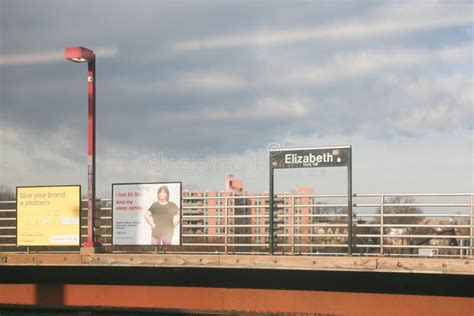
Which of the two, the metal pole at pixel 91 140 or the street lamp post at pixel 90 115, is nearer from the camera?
the street lamp post at pixel 90 115

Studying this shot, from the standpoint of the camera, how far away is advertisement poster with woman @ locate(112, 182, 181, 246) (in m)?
16.1

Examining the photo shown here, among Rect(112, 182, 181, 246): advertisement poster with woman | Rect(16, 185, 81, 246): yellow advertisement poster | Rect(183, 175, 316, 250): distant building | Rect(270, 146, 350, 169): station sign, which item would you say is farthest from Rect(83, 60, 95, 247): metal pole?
Rect(270, 146, 350, 169): station sign

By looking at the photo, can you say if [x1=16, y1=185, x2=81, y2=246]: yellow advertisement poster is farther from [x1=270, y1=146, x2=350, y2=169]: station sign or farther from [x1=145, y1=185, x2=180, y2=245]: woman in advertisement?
[x1=270, y1=146, x2=350, y2=169]: station sign

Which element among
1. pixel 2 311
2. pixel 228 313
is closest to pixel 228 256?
pixel 228 313

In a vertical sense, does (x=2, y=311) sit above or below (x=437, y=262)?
below

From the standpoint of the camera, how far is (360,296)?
44.8 feet

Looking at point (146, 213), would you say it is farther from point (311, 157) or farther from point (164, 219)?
point (311, 157)

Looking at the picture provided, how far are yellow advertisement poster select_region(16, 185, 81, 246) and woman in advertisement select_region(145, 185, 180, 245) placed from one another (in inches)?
86.5

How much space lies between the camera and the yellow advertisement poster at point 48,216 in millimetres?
16797

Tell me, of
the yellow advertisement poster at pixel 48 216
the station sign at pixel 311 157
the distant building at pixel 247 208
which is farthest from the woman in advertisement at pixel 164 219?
the station sign at pixel 311 157

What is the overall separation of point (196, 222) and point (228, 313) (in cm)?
507

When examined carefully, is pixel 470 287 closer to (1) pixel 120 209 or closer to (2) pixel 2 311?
(1) pixel 120 209

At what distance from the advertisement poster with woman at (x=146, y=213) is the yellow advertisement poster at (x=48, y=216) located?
118 cm

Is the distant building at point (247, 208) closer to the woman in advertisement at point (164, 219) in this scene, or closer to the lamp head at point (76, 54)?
the woman in advertisement at point (164, 219)
